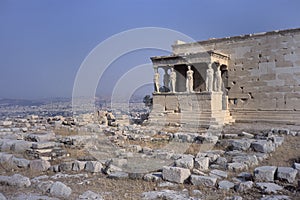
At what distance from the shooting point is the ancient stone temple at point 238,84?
14.2 metres

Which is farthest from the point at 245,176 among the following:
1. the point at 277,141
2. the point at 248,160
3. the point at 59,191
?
the point at 277,141

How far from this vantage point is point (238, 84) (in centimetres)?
1600

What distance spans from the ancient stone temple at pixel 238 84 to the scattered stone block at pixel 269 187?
852cm

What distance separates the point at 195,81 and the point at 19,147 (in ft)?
36.7

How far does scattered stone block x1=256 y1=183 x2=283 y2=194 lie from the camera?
16.1 ft

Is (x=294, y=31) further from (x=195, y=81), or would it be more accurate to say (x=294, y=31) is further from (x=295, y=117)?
(x=195, y=81)

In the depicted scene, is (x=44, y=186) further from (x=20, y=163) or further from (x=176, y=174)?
(x=176, y=174)

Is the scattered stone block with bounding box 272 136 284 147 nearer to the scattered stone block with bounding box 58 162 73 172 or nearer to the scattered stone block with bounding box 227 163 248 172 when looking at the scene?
the scattered stone block with bounding box 227 163 248 172

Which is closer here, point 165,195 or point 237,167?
point 165,195

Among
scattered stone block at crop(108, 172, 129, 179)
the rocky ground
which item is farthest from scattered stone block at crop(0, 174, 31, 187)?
scattered stone block at crop(108, 172, 129, 179)

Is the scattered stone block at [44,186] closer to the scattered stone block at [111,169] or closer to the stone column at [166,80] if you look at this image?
the scattered stone block at [111,169]

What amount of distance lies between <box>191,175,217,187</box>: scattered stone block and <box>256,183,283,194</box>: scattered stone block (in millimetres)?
742

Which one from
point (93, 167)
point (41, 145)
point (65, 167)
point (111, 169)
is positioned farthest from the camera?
point (41, 145)

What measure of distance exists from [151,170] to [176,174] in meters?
1.02
